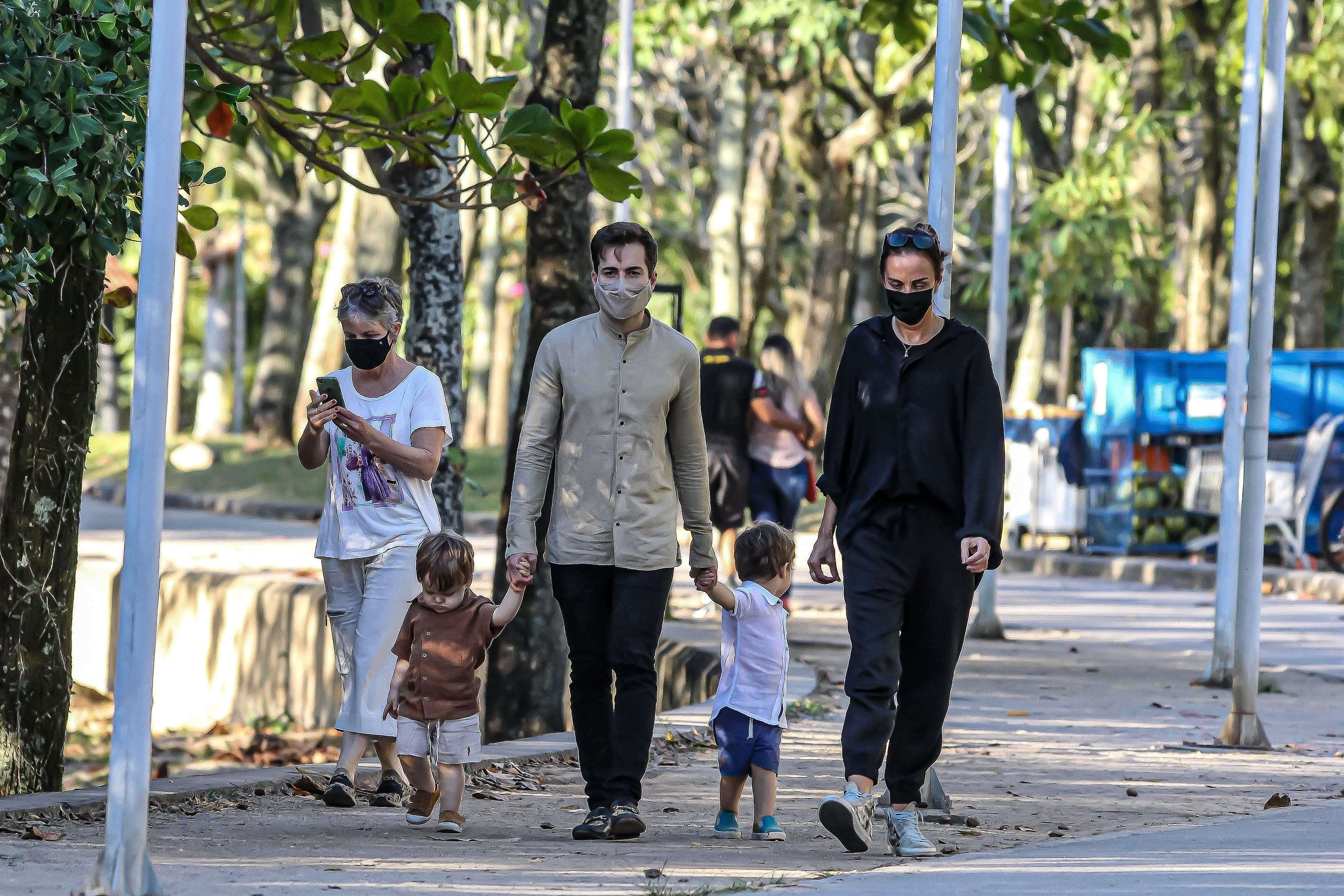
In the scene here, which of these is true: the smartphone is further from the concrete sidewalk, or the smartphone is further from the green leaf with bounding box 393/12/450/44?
the concrete sidewalk

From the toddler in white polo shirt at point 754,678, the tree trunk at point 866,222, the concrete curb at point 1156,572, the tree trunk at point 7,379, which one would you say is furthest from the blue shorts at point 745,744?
the tree trunk at point 866,222

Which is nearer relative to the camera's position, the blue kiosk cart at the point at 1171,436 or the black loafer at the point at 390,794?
the black loafer at the point at 390,794

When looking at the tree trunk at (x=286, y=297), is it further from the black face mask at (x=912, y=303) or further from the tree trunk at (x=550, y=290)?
the black face mask at (x=912, y=303)

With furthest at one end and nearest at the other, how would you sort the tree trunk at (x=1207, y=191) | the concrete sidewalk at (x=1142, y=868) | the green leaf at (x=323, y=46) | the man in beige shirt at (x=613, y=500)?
the tree trunk at (x=1207, y=191) < the green leaf at (x=323, y=46) < the man in beige shirt at (x=613, y=500) < the concrete sidewalk at (x=1142, y=868)

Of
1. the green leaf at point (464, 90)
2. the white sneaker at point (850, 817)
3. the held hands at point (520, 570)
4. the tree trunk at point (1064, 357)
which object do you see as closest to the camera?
the white sneaker at point (850, 817)

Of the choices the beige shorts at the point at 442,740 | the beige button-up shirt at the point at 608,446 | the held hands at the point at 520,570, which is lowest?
the beige shorts at the point at 442,740

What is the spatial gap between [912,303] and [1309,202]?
19286 mm

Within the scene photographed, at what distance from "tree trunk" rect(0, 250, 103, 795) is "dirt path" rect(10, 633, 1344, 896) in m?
0.88

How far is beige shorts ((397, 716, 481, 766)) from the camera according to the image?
19.2 feet

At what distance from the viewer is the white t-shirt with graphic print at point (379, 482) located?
6254 mm

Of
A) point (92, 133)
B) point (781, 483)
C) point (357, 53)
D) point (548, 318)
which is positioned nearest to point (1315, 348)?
point (781, 483)

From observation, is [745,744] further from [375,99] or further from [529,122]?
[375,99]

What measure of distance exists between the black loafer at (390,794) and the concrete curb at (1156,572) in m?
11.3

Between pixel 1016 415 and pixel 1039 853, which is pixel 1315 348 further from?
pixel 1039 853
